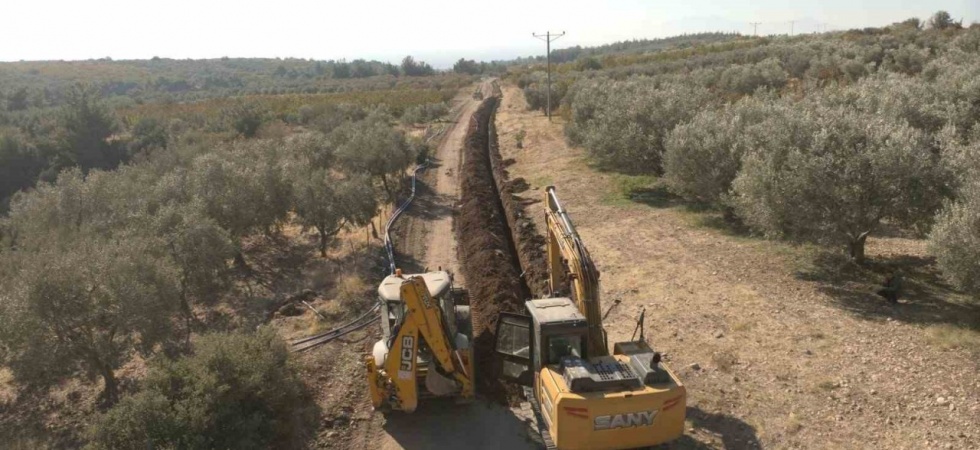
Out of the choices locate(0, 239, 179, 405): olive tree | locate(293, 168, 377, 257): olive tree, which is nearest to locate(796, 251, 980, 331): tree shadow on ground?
locate(293, 168, 377, 257): olive tree

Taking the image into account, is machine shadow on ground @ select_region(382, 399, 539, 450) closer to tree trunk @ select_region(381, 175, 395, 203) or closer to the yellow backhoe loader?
the yellow backhoe loader

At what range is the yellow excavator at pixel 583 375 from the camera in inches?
380

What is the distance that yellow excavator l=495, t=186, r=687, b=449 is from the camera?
31.7 ft

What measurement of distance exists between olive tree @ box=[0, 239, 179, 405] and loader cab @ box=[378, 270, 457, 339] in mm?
6383

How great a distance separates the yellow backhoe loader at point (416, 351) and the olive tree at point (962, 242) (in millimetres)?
11425

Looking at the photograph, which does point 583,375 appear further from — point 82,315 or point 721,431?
point 82,315

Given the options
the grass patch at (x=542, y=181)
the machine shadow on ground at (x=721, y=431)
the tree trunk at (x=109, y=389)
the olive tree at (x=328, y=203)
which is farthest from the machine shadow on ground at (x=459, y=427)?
the grass patch at (x=542, y=181)

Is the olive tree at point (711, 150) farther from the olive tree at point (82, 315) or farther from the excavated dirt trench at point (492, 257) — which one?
the olive tree at point (82, 315)

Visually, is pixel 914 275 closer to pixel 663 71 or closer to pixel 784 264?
pixel 784 264

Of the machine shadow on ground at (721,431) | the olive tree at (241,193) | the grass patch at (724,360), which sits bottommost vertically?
the machine shadow on ground at (721,431)

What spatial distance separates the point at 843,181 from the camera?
16.8 meters

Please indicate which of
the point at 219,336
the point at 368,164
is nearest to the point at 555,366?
the point at 219,336

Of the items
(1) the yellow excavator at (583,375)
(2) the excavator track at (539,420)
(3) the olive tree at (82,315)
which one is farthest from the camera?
(3) the olive tree at (82,315)

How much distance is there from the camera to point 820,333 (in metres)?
15.0
